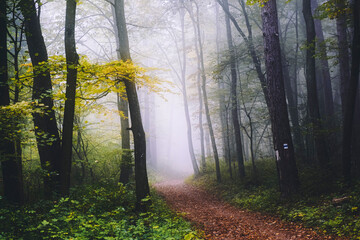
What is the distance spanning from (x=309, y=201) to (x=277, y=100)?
326 cm

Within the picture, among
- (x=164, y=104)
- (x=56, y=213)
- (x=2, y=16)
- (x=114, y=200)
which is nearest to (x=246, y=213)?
(x=114, y=200)

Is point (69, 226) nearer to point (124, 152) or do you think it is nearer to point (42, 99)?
point (42, 99)

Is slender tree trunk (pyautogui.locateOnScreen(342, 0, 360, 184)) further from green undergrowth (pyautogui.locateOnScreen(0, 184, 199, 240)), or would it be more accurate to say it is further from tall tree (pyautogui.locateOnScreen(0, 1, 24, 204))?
tall tree (pyautogui.locateOnScreen(0, 1, 24, 204))

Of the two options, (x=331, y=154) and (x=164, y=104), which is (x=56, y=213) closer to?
(x=331, y=154)

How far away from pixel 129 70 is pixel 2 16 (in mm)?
3104

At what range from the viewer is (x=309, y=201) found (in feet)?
21.5

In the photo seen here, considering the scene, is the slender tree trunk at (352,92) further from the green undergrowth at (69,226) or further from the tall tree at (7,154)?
the tall tree at (7,154)

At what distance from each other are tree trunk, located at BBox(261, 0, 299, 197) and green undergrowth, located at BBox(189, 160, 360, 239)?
1.97ft

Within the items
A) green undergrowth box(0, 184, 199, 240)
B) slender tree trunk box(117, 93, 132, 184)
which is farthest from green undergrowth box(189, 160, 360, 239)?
slender tree trunk box(117, 93, 132, 184)

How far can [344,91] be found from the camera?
9438mm

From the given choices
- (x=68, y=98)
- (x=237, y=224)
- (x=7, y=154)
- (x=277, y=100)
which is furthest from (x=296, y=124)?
(x=7, y=154)

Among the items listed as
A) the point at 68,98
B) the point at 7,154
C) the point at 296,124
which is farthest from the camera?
the point at 296,124

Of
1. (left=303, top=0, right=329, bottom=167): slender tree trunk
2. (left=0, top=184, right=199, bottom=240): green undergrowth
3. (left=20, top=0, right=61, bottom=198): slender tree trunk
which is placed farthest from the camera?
(left=303, top=0, right=329, bottom=167): slender tree trunk

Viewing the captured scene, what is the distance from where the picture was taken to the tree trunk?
730 cm
